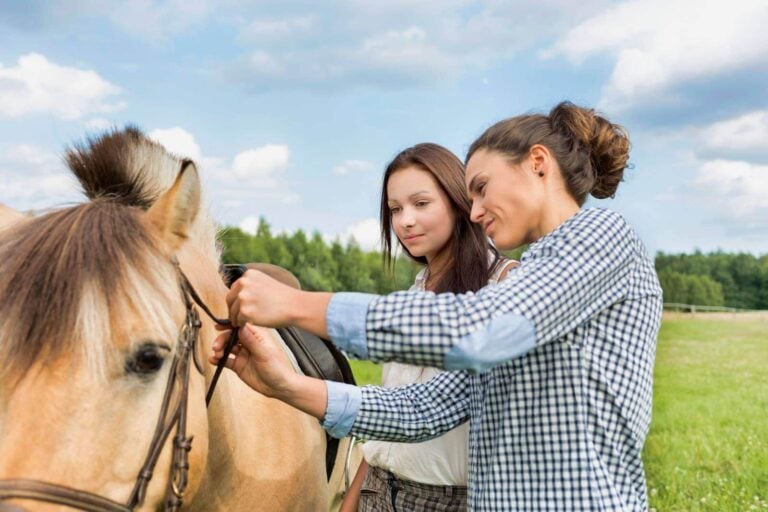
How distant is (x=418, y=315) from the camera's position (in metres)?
1.77

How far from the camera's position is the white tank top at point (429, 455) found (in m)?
2.80

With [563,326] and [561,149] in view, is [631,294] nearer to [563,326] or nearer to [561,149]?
[563,326]

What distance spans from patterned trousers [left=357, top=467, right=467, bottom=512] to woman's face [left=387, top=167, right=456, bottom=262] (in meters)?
1.03

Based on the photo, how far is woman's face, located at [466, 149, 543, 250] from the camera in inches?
85.6

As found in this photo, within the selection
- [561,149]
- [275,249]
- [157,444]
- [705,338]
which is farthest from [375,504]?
[275,249]

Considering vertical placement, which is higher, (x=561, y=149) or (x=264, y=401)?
(x=561, y=149)

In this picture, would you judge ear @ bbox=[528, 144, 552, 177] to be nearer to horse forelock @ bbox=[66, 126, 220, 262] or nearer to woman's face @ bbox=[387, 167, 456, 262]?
woman's face @ bbox=[387, 167, 456, 262]

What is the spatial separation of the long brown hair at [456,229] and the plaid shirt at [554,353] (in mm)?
863

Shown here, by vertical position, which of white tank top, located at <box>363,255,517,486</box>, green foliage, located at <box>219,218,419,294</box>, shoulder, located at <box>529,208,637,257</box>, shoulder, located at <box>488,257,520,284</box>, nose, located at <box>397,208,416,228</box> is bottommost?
white tank top, located at <box>363,255,517,486</box>

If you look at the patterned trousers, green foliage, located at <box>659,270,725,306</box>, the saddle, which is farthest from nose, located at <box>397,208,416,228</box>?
green foliage, located at <box>659,270,725,306</box>

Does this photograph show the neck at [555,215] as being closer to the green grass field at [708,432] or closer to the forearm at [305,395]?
the forearm at [305,395]

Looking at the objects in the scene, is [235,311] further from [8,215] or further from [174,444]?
[8,215]

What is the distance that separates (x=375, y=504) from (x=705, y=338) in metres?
26.9

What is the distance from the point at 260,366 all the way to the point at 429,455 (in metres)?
0.82
